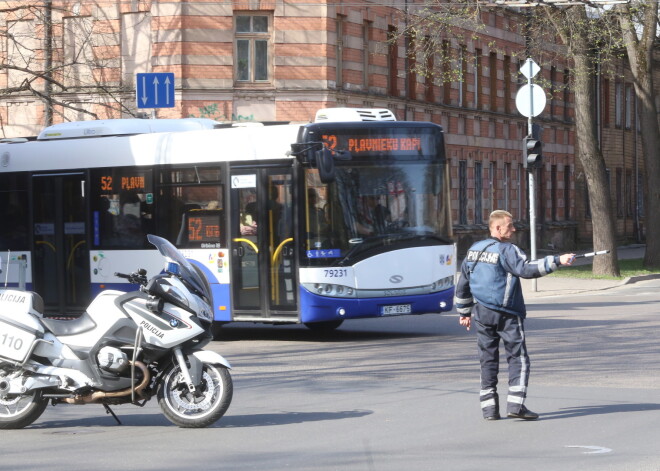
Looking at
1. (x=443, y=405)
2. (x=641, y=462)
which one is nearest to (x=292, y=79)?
(x=443, y=405)

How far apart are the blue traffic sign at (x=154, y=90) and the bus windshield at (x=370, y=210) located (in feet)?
24.6

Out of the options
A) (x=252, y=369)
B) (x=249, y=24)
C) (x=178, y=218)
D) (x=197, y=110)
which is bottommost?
(x=252, y=369)

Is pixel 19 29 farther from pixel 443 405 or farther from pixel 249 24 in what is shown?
pixel 443 405

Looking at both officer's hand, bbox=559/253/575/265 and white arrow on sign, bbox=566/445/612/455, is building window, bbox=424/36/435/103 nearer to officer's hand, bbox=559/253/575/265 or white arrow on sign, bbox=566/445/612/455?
officer's hand, bbox=559/253/575/265

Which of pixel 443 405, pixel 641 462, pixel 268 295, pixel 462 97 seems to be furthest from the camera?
pixel 462 97

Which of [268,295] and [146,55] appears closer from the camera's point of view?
[268,295]

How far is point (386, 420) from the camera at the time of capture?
34.5ft

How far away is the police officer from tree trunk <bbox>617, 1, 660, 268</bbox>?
2347cm

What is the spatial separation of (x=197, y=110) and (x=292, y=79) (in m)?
2.56

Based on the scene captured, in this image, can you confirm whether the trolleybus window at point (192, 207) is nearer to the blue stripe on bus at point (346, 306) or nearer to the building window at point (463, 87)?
the blue stripe on bus at point (346, 306)

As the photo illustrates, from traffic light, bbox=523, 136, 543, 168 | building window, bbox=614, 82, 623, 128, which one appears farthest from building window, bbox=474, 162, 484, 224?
traffic light, bbox=523, 136, 543, 168

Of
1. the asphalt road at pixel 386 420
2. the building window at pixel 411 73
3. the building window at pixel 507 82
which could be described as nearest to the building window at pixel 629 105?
the building window at pixel 507 82

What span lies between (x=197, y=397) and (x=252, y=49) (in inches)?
1006

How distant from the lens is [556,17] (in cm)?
3164
